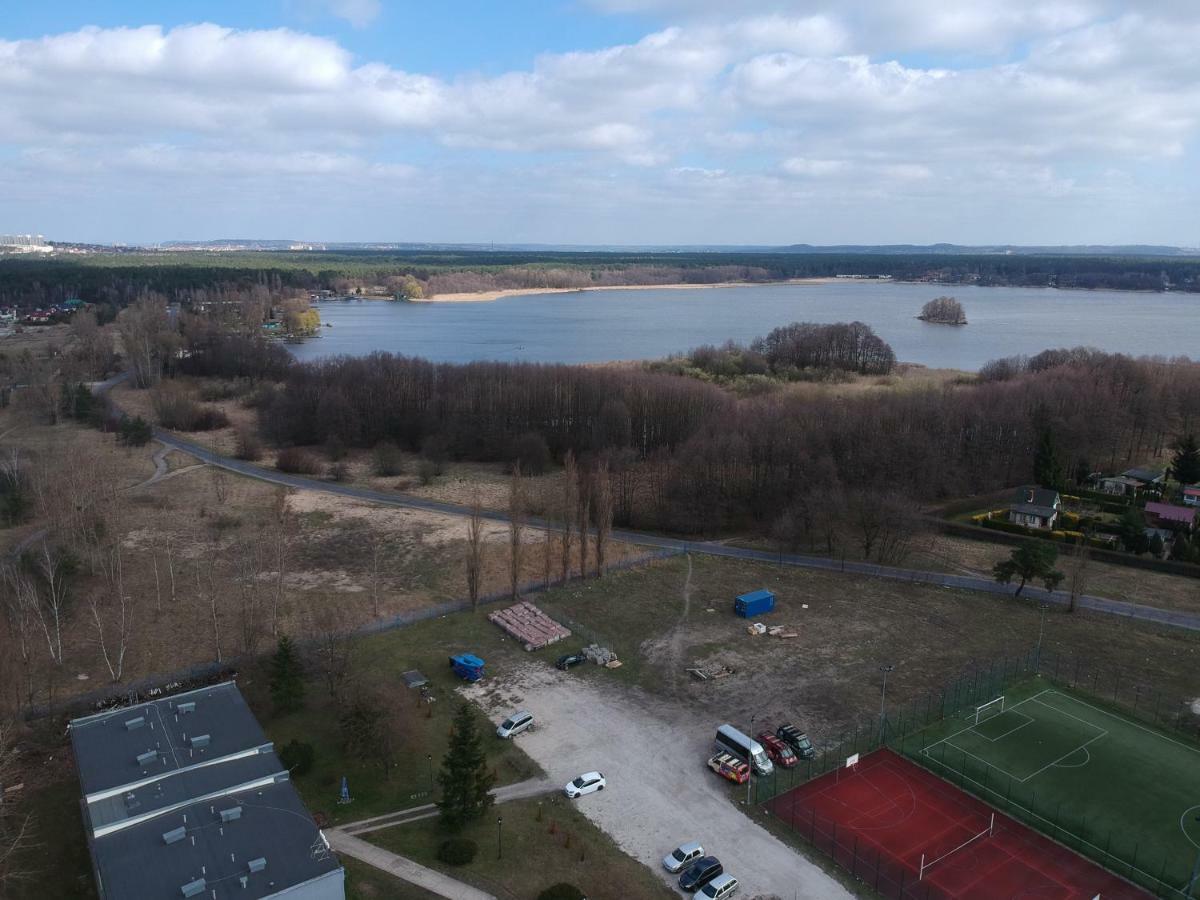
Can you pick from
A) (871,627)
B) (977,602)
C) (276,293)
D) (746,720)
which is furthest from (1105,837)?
(276,293)

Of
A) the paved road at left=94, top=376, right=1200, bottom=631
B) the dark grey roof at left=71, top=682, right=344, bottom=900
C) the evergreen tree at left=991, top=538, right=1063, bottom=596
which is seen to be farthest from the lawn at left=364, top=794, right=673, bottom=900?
the evergreen tree at left=991, top=538, right=1063, bottom=596

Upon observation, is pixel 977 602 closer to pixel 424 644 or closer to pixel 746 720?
pixel 746 720

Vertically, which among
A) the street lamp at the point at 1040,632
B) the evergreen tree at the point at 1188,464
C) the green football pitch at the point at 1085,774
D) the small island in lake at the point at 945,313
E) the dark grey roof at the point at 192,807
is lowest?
the green football pitch at the point at 1085,774

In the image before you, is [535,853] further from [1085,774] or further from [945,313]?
[945,313]

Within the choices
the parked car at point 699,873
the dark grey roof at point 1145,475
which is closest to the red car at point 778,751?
the parked car at point 699,873

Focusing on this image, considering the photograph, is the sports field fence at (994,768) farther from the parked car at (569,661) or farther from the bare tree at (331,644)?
the bare tree at (331,644)
